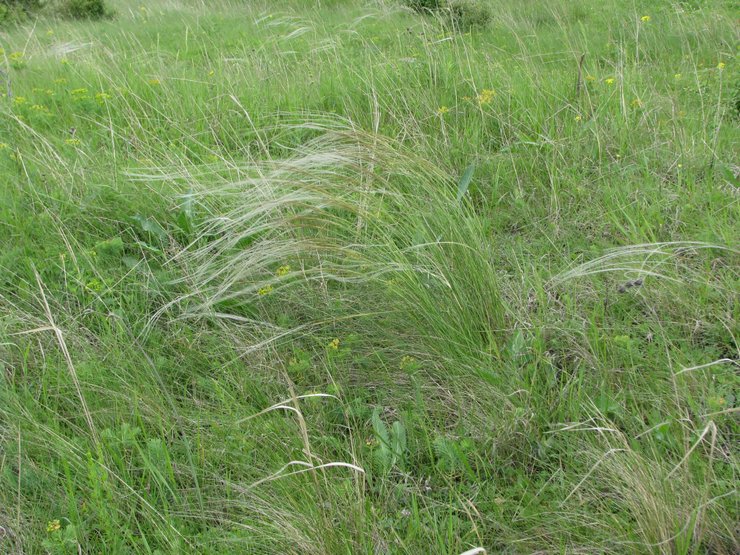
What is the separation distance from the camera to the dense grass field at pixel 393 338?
1.61 metres

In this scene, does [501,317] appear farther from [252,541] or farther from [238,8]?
[238,8]

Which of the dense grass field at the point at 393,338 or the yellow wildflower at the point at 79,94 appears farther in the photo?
the yellow wildflower at the point at 79,94

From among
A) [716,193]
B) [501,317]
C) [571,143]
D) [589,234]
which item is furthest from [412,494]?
[571,143]

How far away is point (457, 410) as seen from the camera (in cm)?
194

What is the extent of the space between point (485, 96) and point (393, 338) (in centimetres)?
184

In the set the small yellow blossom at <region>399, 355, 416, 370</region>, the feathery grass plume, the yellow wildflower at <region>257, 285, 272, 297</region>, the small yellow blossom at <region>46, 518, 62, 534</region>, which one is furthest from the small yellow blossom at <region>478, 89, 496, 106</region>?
the small yellow blossom at <region>46, 518, 62, 534</region>

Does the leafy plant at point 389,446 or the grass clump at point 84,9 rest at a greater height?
the grass clump at point 84,9

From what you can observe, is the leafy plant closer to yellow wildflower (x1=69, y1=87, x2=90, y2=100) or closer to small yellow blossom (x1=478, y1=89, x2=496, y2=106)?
small yellow blossom (x1=478, y1=89, x2=496, y2=106)

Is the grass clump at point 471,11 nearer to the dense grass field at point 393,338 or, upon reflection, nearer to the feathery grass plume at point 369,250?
the dense grass field at point 393,338

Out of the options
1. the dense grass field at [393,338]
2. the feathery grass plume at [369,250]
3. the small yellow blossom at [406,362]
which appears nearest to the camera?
the dense grass field at [393,338]

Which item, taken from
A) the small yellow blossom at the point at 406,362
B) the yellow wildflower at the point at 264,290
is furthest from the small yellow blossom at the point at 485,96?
the small yellow blossom at the point at 406,362

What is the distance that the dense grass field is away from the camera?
1.61 metres

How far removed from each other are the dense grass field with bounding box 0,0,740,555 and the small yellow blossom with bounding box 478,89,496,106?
0.02 metres

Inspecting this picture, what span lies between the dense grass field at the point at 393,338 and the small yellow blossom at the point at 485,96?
2cm
